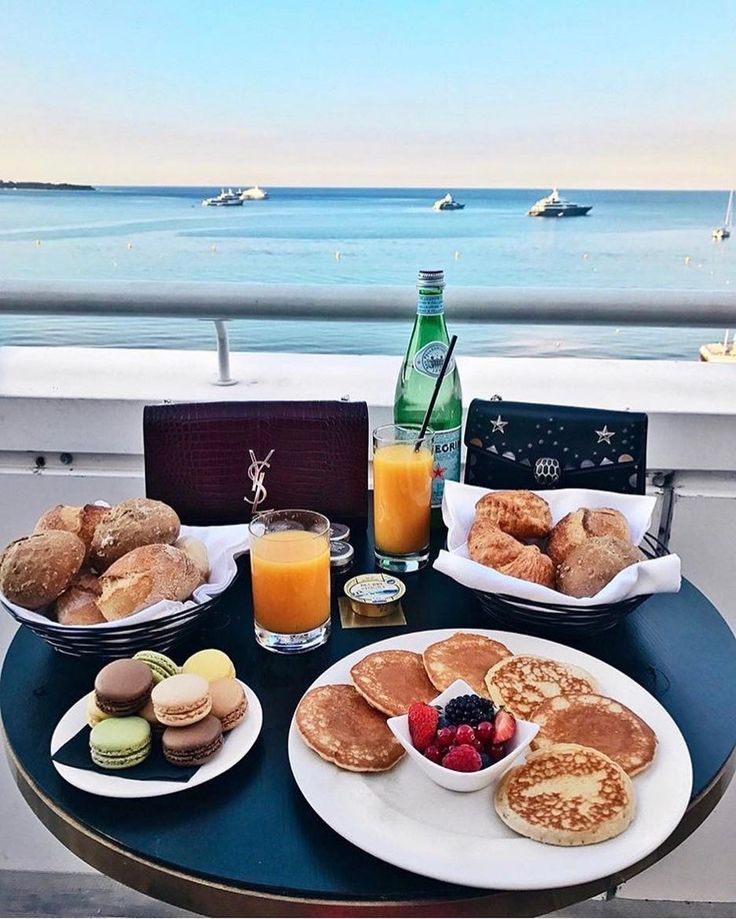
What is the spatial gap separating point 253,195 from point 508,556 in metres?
14.5

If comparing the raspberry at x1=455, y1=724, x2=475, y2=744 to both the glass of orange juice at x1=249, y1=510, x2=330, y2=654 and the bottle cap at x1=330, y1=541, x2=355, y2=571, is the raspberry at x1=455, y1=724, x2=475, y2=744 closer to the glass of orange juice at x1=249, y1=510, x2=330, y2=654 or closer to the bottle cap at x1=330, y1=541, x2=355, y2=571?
the glass of orange juice at x1=249, y1=510, x2=330, y2=654

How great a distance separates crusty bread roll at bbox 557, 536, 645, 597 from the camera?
86 cm

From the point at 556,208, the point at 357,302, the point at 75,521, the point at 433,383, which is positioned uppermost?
the point at 556,208

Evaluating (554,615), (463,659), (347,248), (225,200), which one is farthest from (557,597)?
(347,248)

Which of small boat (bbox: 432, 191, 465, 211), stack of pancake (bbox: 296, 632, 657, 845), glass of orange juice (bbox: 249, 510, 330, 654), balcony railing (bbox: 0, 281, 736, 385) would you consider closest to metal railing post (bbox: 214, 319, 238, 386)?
balcony railing (bbox: 0, 281, 736, 385)

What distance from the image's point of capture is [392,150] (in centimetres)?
1462

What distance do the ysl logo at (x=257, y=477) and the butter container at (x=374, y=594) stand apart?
1.24ft

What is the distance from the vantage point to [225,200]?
14461 millimetres

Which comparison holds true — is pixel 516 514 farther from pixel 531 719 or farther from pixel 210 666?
pixel 210 666

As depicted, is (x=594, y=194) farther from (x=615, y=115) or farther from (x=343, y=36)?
(x=343, y=36)

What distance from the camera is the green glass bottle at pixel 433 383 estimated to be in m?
1.14

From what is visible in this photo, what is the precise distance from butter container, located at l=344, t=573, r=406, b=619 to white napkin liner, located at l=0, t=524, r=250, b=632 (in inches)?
6.5

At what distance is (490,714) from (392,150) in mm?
15547

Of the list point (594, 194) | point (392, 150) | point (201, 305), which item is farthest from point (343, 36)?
point (201, 305)
